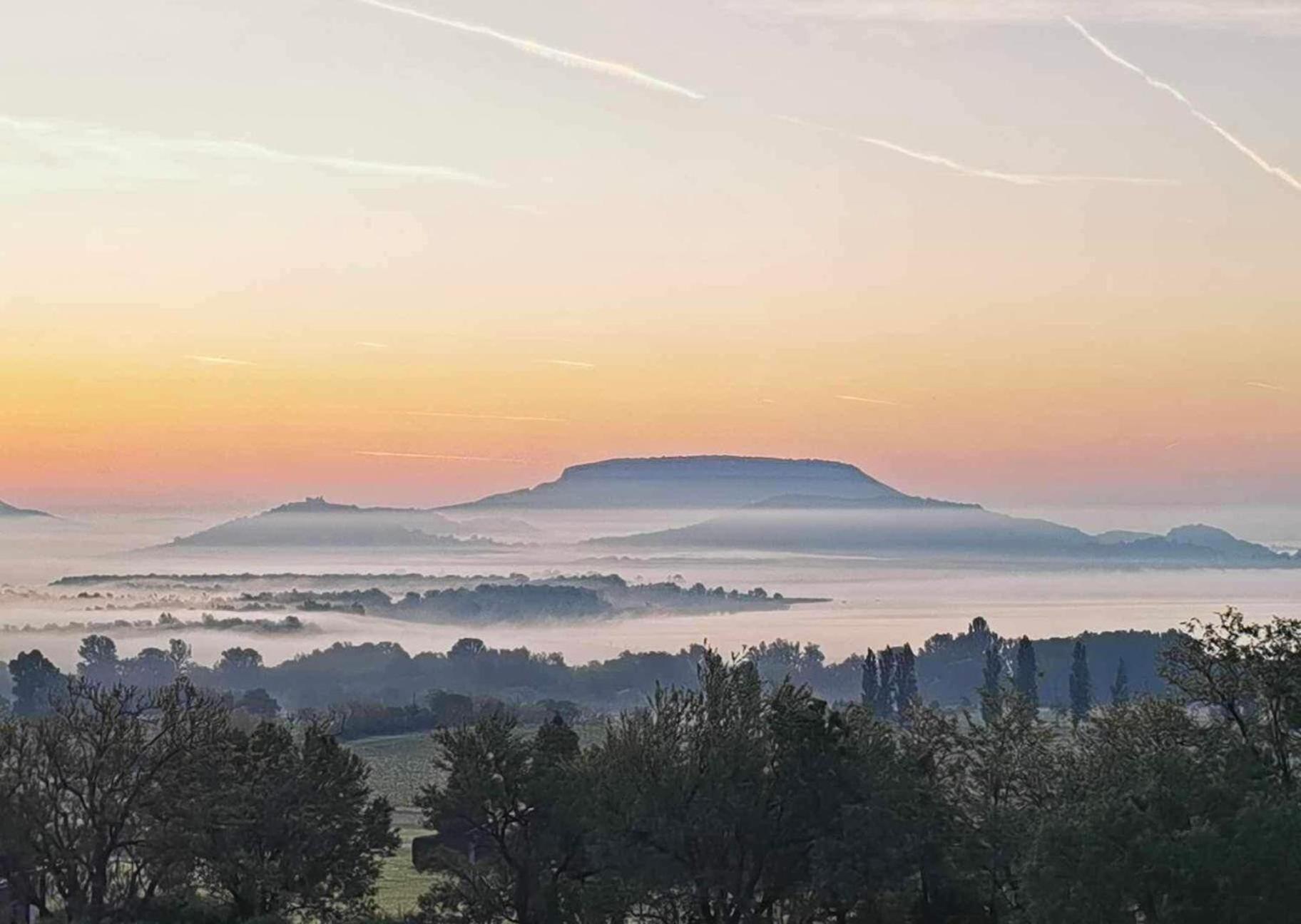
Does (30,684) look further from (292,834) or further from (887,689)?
(292,834)

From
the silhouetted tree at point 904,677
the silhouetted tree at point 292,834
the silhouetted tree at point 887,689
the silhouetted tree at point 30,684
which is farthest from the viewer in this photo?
the silhouetted tree at point 30,684

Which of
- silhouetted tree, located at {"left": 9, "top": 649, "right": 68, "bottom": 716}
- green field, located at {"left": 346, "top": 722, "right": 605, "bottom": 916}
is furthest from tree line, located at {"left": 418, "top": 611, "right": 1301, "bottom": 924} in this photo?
silhouetted tree, located at {"left": 9, "top": 649, "right": 68, "bottom": 716}

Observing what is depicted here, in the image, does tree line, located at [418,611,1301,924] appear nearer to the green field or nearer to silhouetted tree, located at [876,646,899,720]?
the green field

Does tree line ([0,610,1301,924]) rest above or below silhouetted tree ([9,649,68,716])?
above

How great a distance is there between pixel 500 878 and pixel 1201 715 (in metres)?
23.3

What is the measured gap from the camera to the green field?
70188mm

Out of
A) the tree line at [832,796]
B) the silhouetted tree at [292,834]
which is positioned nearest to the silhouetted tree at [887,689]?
the tree line at [832,796]

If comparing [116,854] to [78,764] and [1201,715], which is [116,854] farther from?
[1201,715]

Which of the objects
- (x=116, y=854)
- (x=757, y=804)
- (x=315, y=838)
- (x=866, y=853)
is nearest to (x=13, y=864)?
(x=116, y=854)

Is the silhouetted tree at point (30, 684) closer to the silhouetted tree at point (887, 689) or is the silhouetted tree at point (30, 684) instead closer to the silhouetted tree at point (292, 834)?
the silhouetted tree at point (887, 689)

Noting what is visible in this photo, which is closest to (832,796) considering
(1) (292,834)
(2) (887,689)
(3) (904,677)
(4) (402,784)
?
(1) (292,834)

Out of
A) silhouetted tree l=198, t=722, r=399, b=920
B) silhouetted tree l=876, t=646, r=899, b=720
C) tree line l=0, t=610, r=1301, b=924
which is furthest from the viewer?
silhouetted tree l=876, t=646, r=899, b=720

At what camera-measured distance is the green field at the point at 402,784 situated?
70188 millimetres

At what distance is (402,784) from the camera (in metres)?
117
